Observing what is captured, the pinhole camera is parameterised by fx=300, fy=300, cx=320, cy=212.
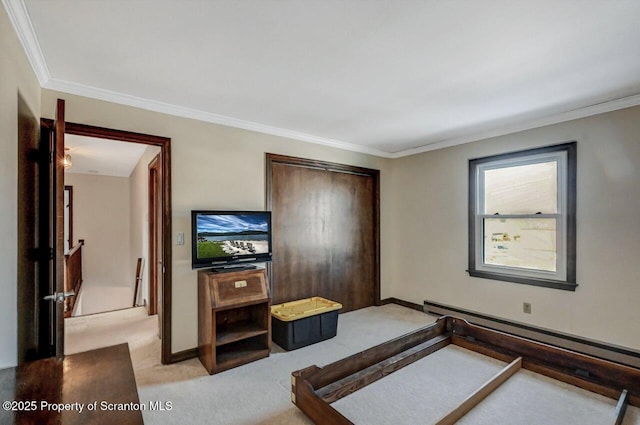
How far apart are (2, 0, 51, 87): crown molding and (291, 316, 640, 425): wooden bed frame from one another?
254cm

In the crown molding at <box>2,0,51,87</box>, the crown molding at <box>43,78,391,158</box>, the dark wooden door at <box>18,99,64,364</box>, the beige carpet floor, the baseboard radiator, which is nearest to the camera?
the crown molding at <box>2,0,51,87</box>

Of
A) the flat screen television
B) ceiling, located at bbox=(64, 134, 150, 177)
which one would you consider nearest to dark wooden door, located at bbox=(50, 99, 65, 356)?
the flat screen television

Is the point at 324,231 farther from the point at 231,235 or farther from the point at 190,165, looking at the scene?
the point at 190,165

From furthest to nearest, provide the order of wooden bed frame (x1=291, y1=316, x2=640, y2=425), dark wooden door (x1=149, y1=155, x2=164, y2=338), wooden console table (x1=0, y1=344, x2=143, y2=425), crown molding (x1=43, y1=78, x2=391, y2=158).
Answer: dark wooden door (x1=149, y1=155, x2=164, y2=338) → crown molding (x1=43, y1=78, x2=391, y2=158) → wooden bed frame (x1=291, y1=316, x2=640, y2=425) → wooden console table (x1=0, y1=344, x2=143, y2=425)

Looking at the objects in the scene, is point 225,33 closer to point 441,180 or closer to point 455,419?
point 455,419

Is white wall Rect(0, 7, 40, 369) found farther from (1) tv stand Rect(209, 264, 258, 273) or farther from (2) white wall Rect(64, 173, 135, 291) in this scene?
(2) white wall Rect(64, 173, 135, 291)

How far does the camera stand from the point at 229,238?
9.93 feet

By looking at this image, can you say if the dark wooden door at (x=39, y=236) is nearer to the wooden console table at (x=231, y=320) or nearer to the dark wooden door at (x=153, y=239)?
the wooden console table at (x=231, y=320)

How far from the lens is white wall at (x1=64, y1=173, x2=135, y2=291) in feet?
21.1

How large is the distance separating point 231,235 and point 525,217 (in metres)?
3.26

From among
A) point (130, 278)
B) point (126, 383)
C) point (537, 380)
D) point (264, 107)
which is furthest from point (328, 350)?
point (130, 278)

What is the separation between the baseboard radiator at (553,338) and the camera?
2.76m

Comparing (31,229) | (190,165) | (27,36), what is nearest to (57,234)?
(31,229)

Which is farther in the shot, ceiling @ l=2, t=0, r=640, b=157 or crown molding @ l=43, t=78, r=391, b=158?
crown molding @ l=43, t=78, r=391, b=158
